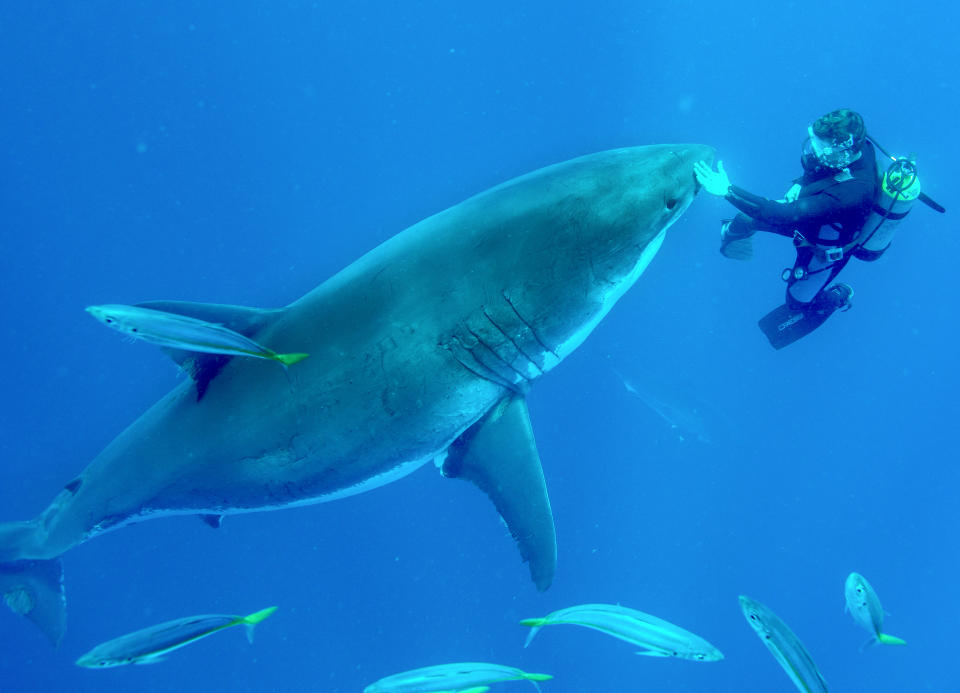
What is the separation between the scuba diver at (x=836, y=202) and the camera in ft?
20.1

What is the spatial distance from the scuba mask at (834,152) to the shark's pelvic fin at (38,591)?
840 centimetres

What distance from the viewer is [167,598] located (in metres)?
11.1

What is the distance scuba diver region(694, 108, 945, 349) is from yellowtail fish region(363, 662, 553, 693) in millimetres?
4649

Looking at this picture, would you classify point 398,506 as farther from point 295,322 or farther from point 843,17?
point 843,17

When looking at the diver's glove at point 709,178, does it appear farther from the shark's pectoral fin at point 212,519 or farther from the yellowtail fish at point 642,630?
the shark's pectoral fin at point 212,519

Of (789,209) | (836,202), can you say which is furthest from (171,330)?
(836,202)

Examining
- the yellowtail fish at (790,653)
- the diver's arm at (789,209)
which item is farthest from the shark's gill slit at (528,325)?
the diver's arm at (789,209)

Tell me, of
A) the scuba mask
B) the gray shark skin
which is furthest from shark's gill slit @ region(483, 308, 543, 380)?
the scuba mask

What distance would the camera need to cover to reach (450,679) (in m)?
4.54

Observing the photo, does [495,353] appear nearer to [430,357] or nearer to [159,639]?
[430,357]

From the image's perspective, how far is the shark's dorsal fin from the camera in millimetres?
3477

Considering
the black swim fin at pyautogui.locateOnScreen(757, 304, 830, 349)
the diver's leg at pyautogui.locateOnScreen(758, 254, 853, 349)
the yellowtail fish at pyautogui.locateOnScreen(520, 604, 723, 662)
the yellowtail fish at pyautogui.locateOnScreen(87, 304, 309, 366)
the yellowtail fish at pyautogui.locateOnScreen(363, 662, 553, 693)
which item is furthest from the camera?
the black swim fin at pyautogui.locateOnScreen(757, 304, 830, 349)

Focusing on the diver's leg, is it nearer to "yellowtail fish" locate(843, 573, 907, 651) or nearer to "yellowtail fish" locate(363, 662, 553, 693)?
"yellowtail fish" locate(843, 573, 907, 651)

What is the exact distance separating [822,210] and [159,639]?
22.9 feet
